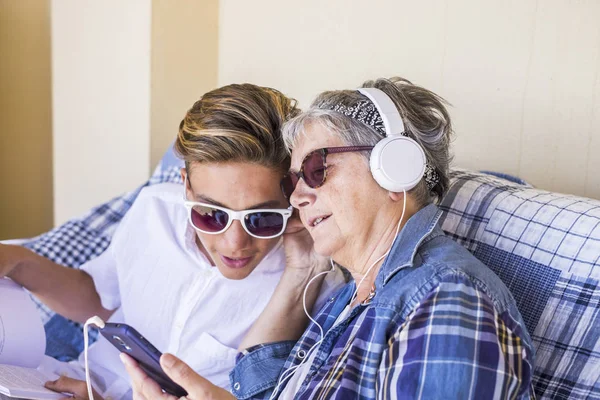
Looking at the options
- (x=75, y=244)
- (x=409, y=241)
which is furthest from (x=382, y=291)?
(x=75, y=244)

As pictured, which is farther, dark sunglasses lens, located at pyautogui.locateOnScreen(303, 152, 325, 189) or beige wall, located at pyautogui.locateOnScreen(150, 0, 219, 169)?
beige wall, located at pyautogui.locateOnScreen(150, 0, 219, 169)

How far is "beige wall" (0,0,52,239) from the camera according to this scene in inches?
157

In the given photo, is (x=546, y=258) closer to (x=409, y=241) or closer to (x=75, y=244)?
(x=409, y=241)

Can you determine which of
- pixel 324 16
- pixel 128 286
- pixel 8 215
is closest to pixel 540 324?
pixel 128 286

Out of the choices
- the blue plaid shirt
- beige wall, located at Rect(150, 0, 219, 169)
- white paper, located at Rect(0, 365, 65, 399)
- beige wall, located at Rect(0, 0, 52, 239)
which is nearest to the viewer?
the blue plaid shirt

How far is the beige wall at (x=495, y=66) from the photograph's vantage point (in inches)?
75.6

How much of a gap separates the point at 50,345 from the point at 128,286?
64cm

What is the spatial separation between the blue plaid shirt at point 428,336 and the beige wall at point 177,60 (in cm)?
189

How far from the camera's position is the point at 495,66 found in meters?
2.10

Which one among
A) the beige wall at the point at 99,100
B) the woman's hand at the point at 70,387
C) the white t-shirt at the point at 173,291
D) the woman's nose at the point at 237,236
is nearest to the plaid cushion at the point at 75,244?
the white t-shirt at the point at 173,291

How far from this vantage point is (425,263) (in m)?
1.33

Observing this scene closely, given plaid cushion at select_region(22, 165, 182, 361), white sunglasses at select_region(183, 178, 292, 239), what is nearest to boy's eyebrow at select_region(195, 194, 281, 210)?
white sunglasses at select_region(183, 178, 292, 239)

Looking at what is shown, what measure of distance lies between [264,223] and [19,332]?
740mm

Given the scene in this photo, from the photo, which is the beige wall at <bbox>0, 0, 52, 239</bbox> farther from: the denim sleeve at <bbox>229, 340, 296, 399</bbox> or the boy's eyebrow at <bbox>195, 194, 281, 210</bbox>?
the denim sleeve at <bbox>229, 340, 296, 399</bbox>
